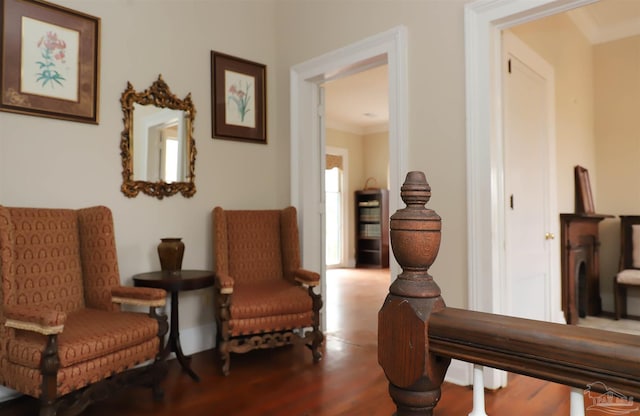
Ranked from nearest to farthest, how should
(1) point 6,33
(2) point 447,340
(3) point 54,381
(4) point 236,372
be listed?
(2) point 447,340 → (3) point 54,381 → (1) point 6,33 → (4) point 236,372

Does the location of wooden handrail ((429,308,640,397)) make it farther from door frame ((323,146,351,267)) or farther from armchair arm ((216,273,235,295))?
door frame ((323,146,351,267))

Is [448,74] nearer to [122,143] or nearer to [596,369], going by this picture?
[122,143]

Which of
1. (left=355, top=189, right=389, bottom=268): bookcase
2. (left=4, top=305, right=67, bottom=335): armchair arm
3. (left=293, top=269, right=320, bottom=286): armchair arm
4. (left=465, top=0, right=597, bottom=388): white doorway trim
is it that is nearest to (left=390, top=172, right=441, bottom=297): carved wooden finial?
(left=4, top=305, right=67, bottom=335): armchair arm

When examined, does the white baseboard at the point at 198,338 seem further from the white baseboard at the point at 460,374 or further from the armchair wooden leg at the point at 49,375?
the white baseboard at the point at 460,374

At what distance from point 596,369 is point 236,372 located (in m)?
2.65

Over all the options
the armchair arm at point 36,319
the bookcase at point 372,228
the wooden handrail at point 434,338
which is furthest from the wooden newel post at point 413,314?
the bookcase at point 372,228

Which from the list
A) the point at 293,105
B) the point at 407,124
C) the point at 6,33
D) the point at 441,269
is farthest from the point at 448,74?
the point at 6,33

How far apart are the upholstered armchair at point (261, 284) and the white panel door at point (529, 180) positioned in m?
1.45

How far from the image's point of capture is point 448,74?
9.09 ft

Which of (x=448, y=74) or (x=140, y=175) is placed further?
(x=140, y=175)

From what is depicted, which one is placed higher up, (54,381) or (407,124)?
(407,124)

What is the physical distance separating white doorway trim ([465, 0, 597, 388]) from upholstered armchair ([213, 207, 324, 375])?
1.14 metres

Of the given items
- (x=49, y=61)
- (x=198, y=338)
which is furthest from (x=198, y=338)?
(x=49, y=61)

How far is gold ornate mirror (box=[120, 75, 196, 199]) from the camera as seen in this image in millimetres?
3059
